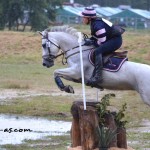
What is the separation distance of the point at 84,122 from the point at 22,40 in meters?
34.8

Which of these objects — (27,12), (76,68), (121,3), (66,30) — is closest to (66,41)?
(66,30)

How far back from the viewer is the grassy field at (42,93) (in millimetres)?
17391

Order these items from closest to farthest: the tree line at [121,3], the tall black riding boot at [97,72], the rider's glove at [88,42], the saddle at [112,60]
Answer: the tall black riding boot at [97,72] → the saddle at [112,60] → the rider's glove at [88,42] → the tree line at [121,3]

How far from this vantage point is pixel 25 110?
20.0 m

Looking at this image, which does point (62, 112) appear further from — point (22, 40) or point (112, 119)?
point (22, 40)

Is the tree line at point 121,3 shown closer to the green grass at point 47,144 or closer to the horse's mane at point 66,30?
the green grass at point 47,144

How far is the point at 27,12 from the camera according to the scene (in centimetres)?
7712

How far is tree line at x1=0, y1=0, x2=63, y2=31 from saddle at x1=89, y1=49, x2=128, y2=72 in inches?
2367

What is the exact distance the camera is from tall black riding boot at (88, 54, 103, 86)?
1234 cm

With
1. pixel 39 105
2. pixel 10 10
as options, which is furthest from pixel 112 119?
pixel 10 10

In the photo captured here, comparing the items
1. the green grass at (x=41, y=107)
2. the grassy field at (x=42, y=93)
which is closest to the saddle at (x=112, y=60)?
the grassy field at (x=42, y=93)

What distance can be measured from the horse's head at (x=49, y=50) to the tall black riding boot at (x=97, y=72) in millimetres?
910

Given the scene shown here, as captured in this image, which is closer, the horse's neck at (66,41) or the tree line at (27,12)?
the horse's neck at (66,41)

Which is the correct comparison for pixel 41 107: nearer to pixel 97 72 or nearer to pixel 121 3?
pixel 97 72
